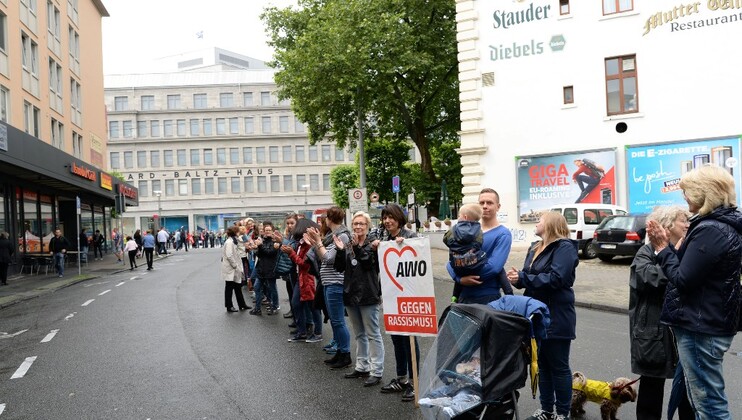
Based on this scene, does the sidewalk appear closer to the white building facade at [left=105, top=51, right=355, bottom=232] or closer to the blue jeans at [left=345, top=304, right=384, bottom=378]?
the blue jeans at [left=345, top=304, right=384, bottom=378]

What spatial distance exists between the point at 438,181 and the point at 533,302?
33.0 m

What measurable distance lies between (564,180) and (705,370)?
19.8 metres

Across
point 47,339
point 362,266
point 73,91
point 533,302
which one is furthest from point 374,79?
point 533,302

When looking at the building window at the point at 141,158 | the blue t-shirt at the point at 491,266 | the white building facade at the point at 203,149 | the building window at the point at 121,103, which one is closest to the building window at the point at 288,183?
the white building facade at the point at 203,149

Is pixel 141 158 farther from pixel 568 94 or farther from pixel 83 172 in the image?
pixel 568 94

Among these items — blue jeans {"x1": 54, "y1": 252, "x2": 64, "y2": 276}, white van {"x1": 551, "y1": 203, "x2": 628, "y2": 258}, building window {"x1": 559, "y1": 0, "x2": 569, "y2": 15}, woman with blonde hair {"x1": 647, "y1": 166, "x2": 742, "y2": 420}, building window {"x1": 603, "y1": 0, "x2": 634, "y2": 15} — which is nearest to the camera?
woman with blonde hair {"x1": 647, "y1": 166, "x2": 742, "y2": 420}

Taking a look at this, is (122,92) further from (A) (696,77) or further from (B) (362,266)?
(B) (362,266)

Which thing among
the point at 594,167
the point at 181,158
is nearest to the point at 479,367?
the point at 594,167

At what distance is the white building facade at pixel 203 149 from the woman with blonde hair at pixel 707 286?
81.4 metres

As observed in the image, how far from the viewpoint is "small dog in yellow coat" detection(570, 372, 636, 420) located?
518 centimetres

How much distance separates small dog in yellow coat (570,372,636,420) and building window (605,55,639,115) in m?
18.7

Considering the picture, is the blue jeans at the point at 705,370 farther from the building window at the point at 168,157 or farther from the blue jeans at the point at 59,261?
the building window at the point at 168,157

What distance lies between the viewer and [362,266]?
6.71 m

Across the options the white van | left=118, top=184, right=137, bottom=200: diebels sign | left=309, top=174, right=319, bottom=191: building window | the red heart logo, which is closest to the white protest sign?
the red heart logo
